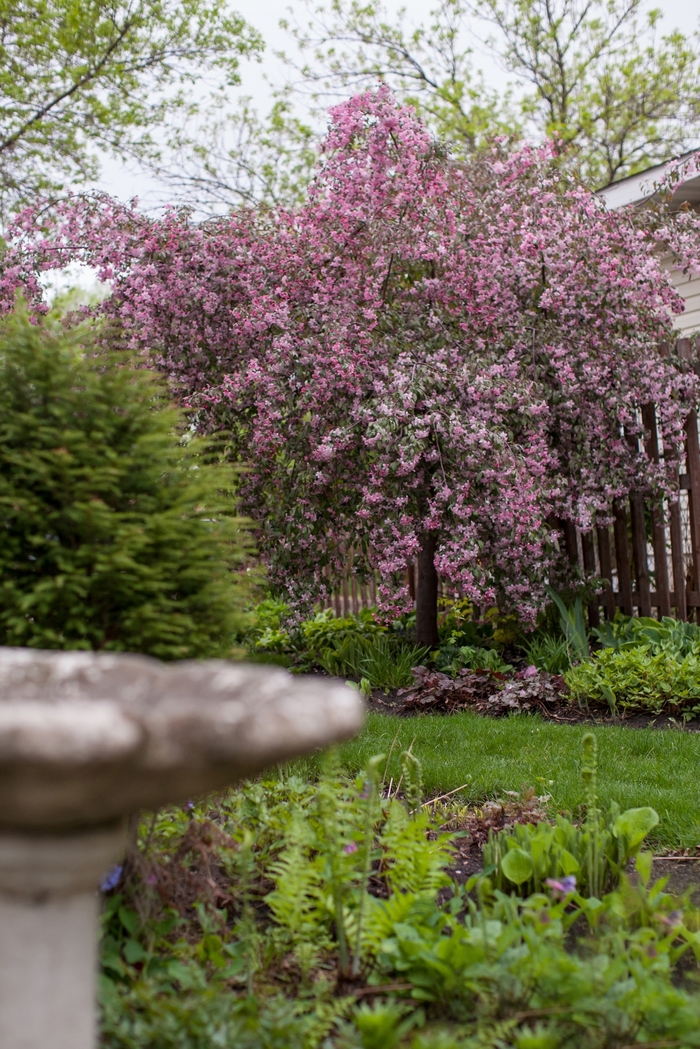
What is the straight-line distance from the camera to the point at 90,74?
13.3 metres

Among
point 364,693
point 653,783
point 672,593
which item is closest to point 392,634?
point 364,693

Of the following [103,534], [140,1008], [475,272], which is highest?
[475,272]

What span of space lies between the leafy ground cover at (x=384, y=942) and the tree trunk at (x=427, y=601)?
406 cm

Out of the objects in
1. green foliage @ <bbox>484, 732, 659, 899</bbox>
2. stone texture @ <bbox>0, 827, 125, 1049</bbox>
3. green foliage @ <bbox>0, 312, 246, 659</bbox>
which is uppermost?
green foliage @ <bbox>0, 312, 246, 659</bbox>

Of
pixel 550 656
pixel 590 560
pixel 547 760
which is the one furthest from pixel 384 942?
pixel 590 560

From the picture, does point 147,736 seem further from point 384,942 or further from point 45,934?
point 384,942

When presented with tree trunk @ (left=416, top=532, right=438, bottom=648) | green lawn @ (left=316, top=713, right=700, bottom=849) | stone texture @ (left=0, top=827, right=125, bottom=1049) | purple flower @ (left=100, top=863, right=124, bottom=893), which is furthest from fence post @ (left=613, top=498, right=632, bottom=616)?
stone texture @ (left=0, top=827, right=125, bottom=1049)

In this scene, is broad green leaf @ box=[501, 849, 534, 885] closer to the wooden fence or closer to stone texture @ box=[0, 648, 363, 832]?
stone texture @ box=[0, 648, 363, 832]

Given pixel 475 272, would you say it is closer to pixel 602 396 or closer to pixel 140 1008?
pixel 602 396

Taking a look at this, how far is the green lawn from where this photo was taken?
3.41m

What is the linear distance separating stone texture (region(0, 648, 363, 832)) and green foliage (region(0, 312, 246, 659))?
59 cm

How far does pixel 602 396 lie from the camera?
20.9 feet

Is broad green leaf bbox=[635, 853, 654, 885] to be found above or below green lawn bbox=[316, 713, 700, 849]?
above

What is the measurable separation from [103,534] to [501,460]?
12.4ft
